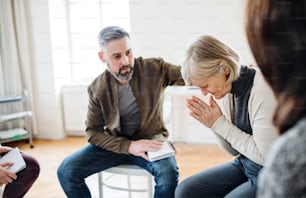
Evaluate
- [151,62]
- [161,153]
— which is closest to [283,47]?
[161,153]

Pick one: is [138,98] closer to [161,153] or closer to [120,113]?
[120,113]

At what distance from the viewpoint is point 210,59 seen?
48.2 inches

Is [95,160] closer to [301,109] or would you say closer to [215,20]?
[301,109]

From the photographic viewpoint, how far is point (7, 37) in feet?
9.25

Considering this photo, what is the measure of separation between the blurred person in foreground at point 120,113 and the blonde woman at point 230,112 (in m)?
0.24

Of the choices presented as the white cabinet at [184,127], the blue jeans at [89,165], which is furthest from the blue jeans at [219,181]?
the white cabinet at [184,127]

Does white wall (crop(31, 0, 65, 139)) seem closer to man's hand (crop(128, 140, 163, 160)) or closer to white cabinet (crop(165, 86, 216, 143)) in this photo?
white cabinet (crop(165, 86, 216, 143))

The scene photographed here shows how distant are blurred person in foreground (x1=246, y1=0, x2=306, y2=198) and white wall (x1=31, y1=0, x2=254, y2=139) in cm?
199

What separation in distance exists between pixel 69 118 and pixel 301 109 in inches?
106

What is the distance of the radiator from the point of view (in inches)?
117

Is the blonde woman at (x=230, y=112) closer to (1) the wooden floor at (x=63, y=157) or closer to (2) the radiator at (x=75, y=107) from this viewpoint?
(1) the wooden floor at (x=63, y=157)

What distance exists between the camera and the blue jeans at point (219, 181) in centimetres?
127

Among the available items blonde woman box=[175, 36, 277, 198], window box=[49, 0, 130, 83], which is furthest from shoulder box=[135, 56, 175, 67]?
window box=[49, 0, 130, 83]

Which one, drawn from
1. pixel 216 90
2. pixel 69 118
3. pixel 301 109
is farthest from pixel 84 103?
pixel 301 109
